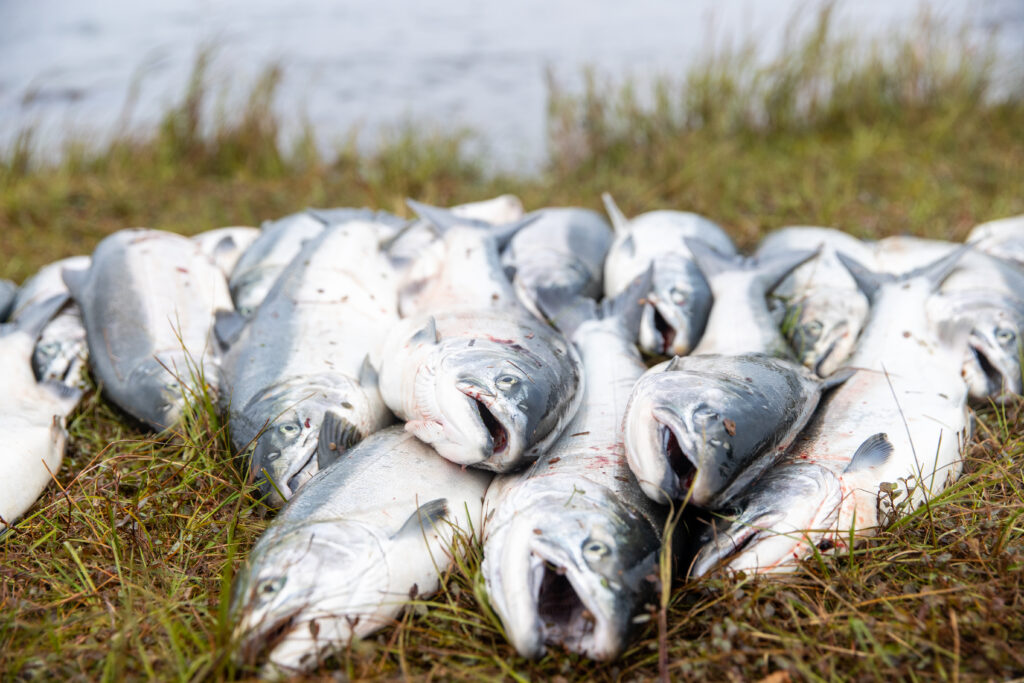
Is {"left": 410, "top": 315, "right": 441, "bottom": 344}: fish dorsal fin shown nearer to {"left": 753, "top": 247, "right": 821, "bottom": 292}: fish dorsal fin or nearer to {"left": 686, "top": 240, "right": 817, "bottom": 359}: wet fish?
{"left": 686, "top": 240, "right": 817, "bottom": 359}: wet fish

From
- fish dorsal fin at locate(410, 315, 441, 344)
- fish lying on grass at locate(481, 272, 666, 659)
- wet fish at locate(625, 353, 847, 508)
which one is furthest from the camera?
fish dorsal fin at locate(410, 315, 441, 344)

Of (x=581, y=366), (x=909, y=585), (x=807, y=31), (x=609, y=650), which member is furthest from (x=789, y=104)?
(x=609, y=650)

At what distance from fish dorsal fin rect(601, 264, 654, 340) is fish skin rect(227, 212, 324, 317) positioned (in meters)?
1.76

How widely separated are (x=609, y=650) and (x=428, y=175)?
594cm

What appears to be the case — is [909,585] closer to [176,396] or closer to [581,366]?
[581,366]

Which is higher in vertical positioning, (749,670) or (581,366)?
(581,366)

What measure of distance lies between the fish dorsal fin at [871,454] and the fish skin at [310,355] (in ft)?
6.03

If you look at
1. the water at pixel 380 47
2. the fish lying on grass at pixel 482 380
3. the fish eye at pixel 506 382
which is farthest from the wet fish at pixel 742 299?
the water at pixel 380 47

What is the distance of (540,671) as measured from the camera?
227 centimetres

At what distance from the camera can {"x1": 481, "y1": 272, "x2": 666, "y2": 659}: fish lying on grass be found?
85.4 inches

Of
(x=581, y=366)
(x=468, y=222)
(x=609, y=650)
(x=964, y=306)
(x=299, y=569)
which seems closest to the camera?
(x=609, y=650)

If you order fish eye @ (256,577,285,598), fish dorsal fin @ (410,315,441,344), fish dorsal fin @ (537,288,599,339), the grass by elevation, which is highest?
fish dorsal fin @ (410,315,441,344)

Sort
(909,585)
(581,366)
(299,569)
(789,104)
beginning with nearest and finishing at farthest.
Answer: (299,569) → (909,585) → (581,366) → (789,104)

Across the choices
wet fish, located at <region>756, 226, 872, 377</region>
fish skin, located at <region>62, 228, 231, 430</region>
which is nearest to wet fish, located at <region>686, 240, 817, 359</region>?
wet fish, located at <region>756, 226, 872, 377</region>
